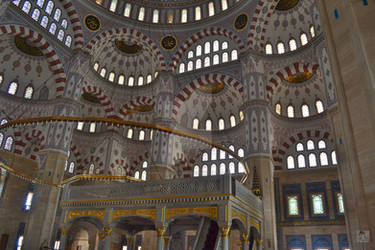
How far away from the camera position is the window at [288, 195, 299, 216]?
59.1 feet

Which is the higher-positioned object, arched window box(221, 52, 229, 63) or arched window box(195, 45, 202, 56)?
arched window box(195, 45, 202, 56)

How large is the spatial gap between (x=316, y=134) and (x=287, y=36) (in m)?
6.49

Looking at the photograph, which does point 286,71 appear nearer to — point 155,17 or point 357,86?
point 155,17

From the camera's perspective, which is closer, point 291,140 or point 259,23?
point 259,23

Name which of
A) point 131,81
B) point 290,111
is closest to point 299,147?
point 290,111

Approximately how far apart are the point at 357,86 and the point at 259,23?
45.8 ft

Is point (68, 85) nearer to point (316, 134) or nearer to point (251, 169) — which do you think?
point (251, 169)

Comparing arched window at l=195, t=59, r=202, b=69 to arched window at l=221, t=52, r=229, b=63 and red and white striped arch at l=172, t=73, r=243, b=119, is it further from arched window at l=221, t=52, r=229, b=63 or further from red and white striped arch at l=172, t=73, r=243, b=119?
arched window at l=221, t=52, r=229, b=63

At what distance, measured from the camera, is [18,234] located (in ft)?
58.0

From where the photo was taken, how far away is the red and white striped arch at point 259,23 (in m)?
16.8

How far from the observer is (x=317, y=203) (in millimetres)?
17703

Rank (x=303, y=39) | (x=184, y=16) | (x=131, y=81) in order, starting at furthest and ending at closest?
1. (x=131, y=81)
2. (x=184, y=16)
3. (x=303, y=39)

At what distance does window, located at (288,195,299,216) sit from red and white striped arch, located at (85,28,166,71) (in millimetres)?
11560

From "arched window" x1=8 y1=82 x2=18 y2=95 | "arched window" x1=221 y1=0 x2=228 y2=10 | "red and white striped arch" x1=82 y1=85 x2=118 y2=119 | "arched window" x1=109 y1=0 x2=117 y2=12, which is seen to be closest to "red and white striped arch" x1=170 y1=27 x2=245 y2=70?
"arched window" x1=221 y1=0 x2=228 y2=10
